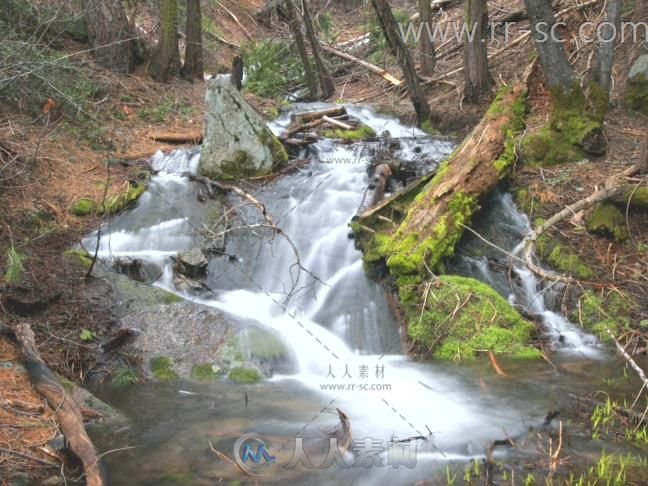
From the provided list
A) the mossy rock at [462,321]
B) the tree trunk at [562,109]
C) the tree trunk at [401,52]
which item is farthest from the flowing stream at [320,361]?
the tree trunk at [401,52]

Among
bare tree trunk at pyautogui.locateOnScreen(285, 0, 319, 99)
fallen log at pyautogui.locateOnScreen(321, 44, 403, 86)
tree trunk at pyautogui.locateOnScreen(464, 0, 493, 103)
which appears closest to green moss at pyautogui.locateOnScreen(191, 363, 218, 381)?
tree trunk at pyautogui.locateOnScreen(464, 0, 493, 103)

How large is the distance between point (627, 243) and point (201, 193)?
551cm

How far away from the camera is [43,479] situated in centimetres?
353

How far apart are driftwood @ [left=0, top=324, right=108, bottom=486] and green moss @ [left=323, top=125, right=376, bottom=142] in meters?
7.17

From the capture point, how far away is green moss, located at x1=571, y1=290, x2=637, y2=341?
605cm

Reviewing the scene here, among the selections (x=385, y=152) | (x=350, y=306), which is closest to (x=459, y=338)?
(x=350, y=306)

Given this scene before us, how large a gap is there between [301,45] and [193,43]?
256 centimetres

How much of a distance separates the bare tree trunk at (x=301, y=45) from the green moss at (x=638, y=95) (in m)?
7.54

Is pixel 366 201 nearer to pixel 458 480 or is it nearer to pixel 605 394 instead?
pixel 605 394

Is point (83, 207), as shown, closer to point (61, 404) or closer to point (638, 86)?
point (61, 404)

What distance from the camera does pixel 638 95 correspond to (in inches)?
366

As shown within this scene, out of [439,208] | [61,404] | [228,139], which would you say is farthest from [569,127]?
[61,404]

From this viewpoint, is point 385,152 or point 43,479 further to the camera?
point 385,152

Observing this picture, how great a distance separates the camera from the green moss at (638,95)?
9.22 metres
